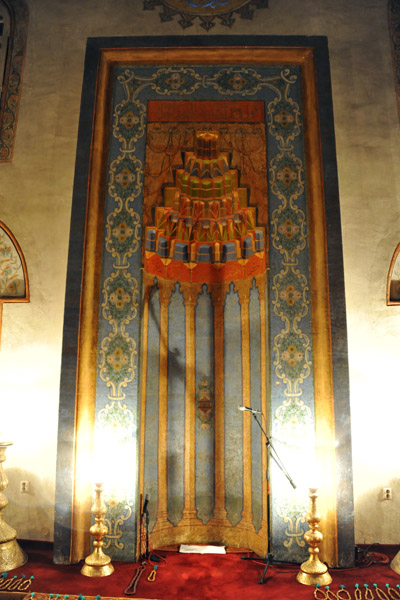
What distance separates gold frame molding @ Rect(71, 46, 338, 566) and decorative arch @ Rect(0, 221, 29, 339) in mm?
600

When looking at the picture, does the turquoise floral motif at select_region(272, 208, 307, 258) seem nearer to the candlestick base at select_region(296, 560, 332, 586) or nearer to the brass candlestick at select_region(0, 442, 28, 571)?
the candlestick base at select_region(296, 560, 332, 586)

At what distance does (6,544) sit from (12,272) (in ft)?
7.65

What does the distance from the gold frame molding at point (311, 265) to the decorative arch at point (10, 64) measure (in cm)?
85

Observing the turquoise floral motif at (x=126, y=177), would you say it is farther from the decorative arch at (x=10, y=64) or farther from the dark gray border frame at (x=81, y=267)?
the decorative arch at (x=10, y=64)

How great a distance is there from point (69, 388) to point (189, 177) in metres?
2.43

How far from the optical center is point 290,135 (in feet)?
15.3

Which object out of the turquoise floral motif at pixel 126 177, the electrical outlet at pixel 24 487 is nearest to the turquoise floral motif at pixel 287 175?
the turquoise floral motif at pixel 126 177

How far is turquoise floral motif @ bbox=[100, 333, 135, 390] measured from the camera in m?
4.24

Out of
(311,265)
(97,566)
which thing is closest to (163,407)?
(97,566)

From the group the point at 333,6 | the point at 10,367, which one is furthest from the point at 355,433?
the point at 333,6

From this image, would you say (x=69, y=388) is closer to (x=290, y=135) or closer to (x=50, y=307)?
(x=50, y=307)

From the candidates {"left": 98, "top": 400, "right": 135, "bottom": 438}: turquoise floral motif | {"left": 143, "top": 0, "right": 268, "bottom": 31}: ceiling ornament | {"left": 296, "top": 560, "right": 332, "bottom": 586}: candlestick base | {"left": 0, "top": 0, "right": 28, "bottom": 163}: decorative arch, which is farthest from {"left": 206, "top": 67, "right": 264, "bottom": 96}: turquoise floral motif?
{"left": 296, "top": 560, "right": 332, "bottom": 586}: candlestick base

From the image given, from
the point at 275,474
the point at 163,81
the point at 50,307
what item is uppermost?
the point at 163,81

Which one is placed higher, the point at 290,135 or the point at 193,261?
the point at 290,135
